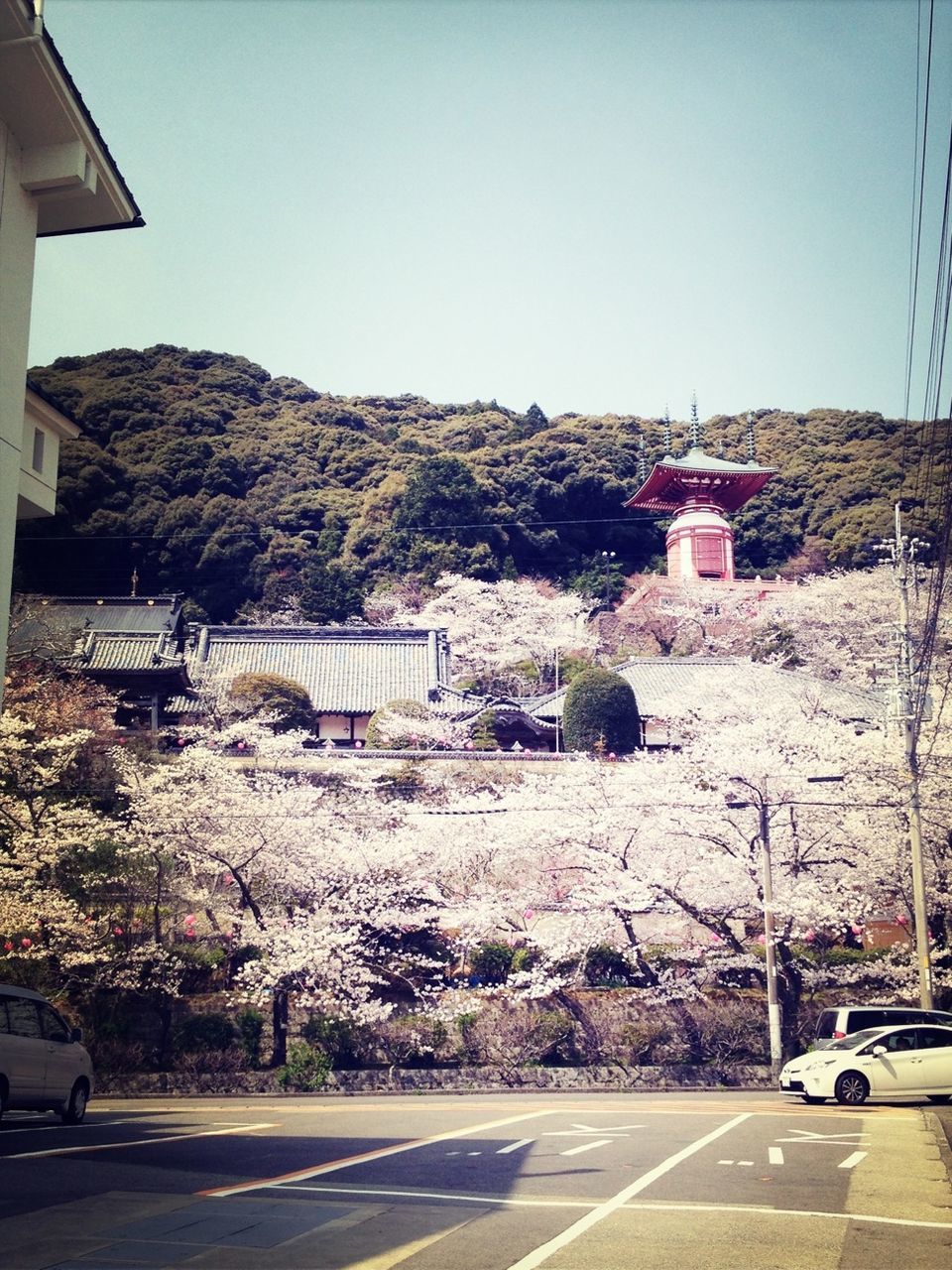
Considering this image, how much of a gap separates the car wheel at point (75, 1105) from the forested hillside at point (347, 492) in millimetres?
34306

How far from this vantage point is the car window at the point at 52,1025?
11.8 m

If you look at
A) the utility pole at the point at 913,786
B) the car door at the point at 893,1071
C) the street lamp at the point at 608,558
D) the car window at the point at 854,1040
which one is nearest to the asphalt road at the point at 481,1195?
the car door at the point at 893,1071

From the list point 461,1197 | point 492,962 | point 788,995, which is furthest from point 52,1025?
point 788,995

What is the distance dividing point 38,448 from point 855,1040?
43.0ft

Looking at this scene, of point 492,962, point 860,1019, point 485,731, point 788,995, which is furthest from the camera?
point 485,731

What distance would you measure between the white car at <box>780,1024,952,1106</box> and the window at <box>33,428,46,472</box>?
1251 centimetres

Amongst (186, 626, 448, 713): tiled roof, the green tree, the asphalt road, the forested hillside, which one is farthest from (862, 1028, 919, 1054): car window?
the forested hillside

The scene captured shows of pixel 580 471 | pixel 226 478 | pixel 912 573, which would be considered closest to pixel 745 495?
pixel 580 471

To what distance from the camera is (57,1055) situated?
39.0ft

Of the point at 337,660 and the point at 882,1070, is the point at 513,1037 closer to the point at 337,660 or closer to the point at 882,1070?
the point at 882,1070

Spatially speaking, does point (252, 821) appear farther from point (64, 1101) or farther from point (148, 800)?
point (64, 1101)

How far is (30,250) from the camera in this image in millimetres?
9336

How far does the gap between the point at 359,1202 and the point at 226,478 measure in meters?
51.0

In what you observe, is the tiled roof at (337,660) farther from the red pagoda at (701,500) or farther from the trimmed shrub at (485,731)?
the red pagoda at (701,500)
